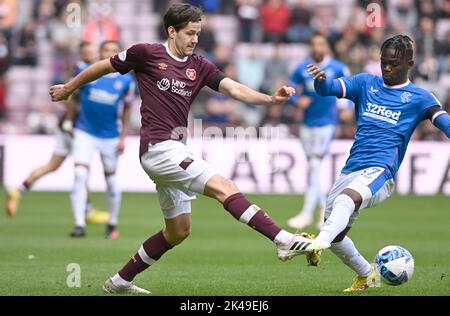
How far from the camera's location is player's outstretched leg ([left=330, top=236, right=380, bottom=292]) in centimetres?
894

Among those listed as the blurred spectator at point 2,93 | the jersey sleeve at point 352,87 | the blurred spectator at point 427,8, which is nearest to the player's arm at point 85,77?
the jersey sleeve at point 352,87

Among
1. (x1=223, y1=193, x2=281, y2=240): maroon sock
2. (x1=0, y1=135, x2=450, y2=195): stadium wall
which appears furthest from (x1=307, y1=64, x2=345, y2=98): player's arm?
(x1=0, y1=135, x2=450, y2=195): stadium wall

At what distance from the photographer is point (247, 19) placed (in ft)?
86.2

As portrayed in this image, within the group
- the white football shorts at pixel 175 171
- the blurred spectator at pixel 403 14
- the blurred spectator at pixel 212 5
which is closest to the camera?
the white football shorts at pixel 175 171

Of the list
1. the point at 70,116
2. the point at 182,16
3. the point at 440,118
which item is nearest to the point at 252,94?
the point at 182,16

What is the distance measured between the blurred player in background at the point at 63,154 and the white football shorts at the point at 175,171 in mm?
6129

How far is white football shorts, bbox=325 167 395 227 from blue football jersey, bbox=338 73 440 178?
0.21ft

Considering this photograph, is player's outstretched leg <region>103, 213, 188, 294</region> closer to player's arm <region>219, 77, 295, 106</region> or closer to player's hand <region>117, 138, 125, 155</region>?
player's arm <region>219, 77, 295, 106</region>

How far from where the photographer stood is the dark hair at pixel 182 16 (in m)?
8.49

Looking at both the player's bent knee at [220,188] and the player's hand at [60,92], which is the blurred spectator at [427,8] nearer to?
the player's hand at [60,92]

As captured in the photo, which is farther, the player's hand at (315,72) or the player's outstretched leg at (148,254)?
the player's outstretched leg at (148,254)

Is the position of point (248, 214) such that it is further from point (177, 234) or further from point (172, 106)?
point (172, 106)

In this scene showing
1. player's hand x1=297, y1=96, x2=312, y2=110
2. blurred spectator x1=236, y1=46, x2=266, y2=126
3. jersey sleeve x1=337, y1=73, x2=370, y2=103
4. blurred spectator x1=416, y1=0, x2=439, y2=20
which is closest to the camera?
jersey sleeve x1=337, y1=73, x2=370, y2=103
